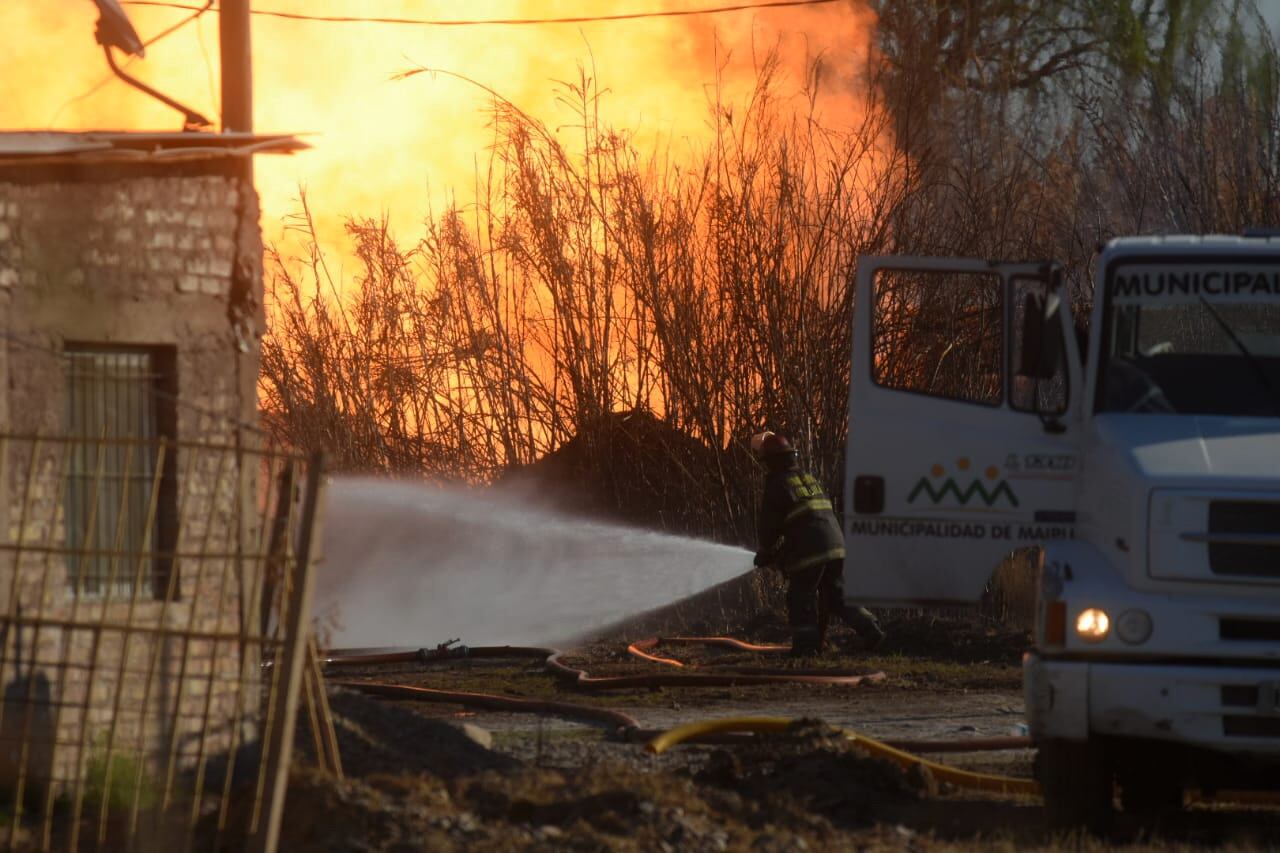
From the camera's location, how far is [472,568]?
2031 cm

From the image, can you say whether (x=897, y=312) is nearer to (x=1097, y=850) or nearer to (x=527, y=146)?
(x=527, y=146)

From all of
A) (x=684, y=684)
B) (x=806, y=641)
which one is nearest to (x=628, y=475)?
(x=806, y=641)

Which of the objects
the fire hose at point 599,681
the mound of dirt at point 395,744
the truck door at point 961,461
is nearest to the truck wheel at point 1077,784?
the truck door at point 961,461

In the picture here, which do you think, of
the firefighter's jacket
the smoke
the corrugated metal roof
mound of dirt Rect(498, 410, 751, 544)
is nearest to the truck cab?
the corrugated metal roof

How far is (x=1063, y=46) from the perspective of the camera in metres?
29.6

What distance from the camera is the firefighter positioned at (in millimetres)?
14852

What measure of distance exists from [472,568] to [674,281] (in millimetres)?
4033

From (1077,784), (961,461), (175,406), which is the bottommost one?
(1077,784)

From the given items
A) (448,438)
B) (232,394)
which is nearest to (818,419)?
(448,438)

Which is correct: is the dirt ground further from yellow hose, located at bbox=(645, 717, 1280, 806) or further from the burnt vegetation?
the burnt vegetation

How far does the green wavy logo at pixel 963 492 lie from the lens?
344 inches

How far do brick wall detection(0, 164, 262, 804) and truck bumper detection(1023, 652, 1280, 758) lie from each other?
146 inches

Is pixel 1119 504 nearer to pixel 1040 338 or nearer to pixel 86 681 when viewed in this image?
pixel 1040 338

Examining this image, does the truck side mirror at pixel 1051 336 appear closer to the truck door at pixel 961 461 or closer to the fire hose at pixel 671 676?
the truck door at pixel 961 461
